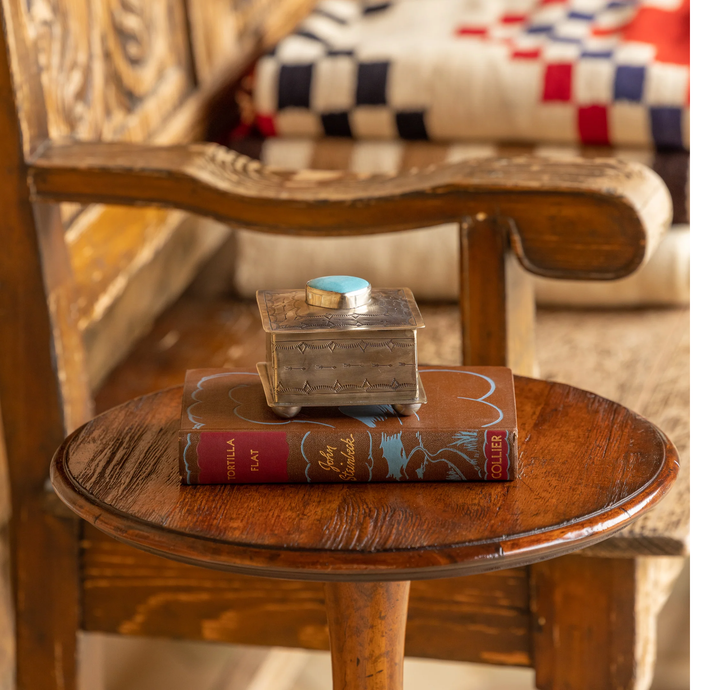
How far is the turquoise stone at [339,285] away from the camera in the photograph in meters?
0.74

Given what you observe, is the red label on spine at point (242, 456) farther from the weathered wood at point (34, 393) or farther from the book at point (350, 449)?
the weathered wood at point (34, 393)

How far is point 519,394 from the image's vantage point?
2.88ft

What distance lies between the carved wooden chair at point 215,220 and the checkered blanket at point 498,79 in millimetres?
440

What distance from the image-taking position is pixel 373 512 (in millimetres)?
682

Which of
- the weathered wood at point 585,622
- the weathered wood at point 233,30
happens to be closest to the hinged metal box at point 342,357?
the weathered wood at point 585,622

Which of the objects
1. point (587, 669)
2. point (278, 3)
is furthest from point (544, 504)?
point (278, 3)

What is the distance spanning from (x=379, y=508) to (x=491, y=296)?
47 cm

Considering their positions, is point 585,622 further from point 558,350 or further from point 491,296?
point 558,350

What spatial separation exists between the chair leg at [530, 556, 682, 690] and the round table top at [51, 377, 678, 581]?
0.35 metres

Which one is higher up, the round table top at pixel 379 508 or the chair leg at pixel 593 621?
the round table top at pixel 379 508

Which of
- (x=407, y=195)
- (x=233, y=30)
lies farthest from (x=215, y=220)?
(x=233, y=30)

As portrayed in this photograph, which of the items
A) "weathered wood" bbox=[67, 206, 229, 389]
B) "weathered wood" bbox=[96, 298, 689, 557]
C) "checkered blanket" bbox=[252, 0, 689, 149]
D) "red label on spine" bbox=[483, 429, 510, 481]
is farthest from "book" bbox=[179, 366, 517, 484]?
"checkered blanket" bbox=[252, 0, 689, 149]
